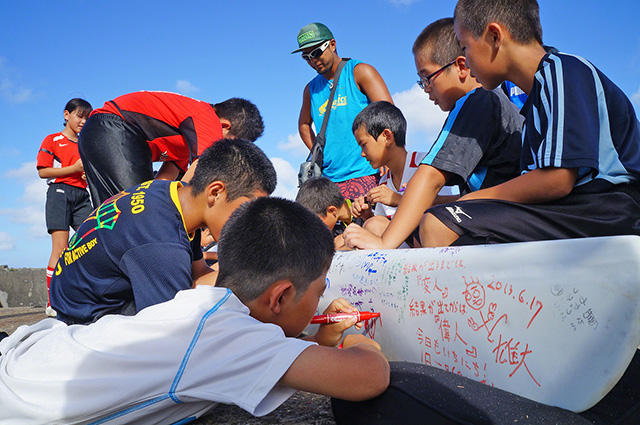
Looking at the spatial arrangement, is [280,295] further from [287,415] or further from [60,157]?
[60,157]

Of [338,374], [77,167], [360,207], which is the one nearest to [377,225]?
[360,207]

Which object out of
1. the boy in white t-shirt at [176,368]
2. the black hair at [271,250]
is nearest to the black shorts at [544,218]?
the black hair at [271,250]

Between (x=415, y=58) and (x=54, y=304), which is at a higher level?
(x=415, y=58)

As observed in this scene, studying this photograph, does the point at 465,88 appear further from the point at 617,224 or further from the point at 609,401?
the point at 609,401

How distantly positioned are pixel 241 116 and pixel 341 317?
212 centimetres

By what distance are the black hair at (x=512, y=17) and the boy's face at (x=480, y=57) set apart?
1.0 inches

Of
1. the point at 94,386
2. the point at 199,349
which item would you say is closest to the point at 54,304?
the point at 94,386

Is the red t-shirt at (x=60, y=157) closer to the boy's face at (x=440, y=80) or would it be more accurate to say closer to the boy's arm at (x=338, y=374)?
the boy's face at (x=440, y=80)

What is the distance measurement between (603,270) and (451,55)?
62.5 inches

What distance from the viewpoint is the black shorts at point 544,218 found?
148 centimetres

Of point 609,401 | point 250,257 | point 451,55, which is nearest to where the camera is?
point 609,401

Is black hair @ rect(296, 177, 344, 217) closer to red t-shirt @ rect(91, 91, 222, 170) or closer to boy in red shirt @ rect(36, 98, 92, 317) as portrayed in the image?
red t-shirt @ rect(91, 91, 222, 170)

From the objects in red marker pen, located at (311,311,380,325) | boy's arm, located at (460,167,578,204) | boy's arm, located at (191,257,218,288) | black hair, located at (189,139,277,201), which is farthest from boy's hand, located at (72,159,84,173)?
boy's arm, located at (460,167,578,204)

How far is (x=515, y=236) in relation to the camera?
1.59 meters
